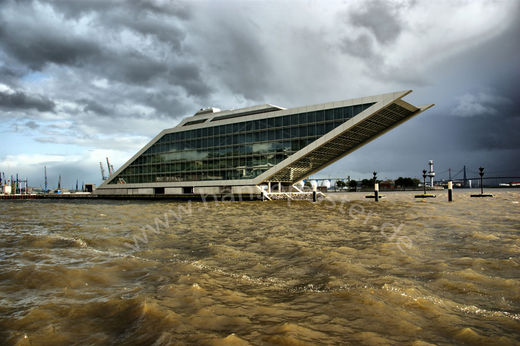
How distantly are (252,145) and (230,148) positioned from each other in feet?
21.4

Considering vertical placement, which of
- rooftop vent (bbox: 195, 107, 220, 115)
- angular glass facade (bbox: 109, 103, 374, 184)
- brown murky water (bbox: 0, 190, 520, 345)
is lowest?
brown murky water (bbox: 0, 190, 520, 345)

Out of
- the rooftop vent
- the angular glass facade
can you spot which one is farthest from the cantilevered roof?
the rooftop vent

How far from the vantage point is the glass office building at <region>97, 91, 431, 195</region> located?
54625 mm

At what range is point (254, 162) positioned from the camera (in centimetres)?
6662

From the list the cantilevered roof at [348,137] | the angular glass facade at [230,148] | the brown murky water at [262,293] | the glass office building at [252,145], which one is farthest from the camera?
the angular glass facade at [230,148]

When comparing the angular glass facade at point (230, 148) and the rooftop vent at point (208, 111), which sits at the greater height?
the rooftop vent at point (208, 111)

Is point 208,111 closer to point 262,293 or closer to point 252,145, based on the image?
point 252,145

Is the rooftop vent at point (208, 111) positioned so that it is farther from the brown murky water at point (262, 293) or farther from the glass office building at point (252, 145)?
the brown murky water at point (262, 293)

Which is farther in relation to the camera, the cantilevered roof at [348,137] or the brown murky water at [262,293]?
the cantilevered roof at [348,137]

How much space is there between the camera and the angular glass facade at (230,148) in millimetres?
58469

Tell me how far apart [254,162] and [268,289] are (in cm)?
6014

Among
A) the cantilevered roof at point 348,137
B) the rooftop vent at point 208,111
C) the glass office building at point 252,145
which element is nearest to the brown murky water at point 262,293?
the cantilevered roof at point 348,137

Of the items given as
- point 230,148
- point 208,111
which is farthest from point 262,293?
A: point 208,111

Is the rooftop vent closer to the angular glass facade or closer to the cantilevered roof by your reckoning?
the angular glass facade
